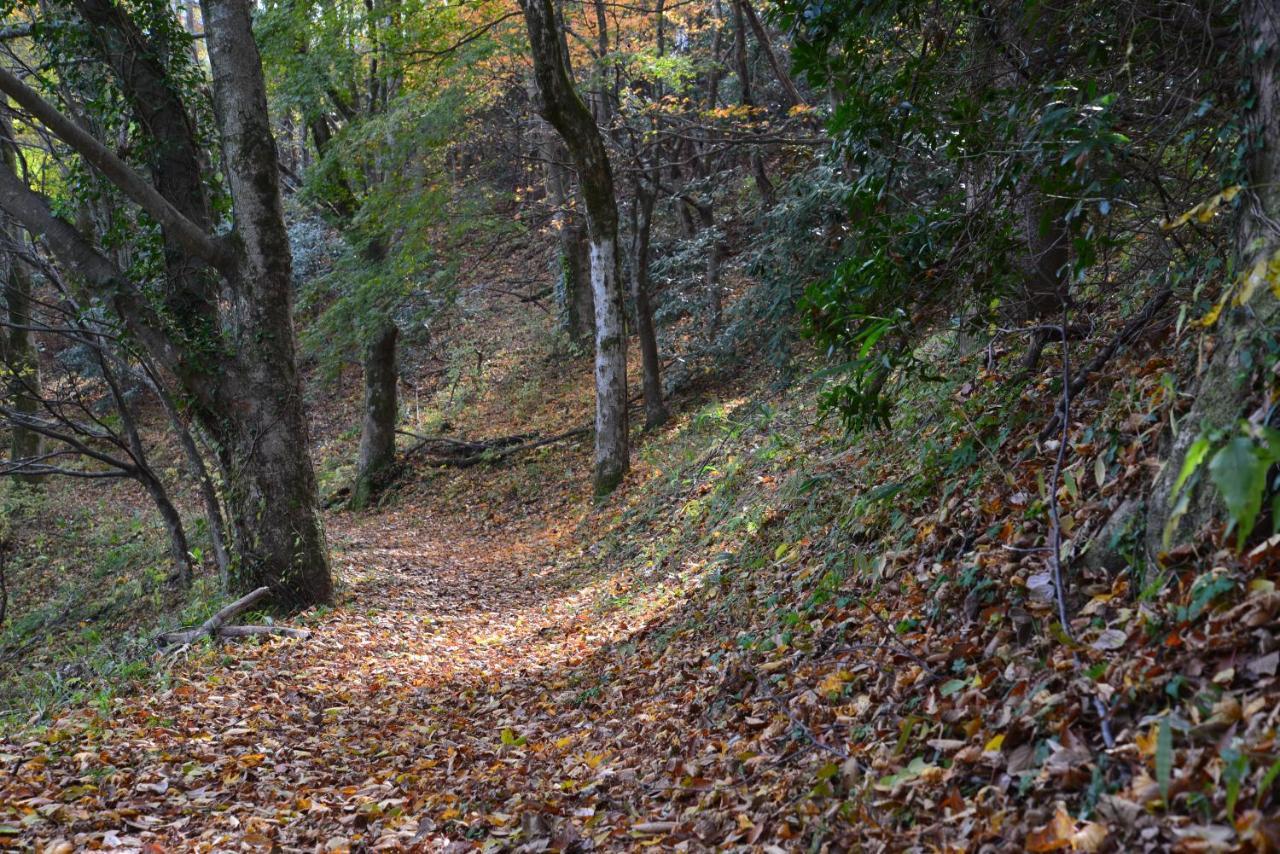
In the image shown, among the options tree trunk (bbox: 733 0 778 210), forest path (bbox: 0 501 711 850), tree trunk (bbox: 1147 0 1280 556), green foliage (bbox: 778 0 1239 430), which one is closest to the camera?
tree trunk (bbox: 1147 0 1280 556)

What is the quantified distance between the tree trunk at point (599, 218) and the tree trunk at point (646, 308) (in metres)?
2.55

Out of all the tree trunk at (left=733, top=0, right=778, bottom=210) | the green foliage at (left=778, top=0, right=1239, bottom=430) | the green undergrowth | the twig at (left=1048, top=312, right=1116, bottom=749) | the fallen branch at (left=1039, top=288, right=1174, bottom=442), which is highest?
the tree trunk at (left=733, top=0, right=778, bottom=210)

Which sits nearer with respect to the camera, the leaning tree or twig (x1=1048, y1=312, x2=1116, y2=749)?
twig (x1=1048, y1=312, x2=1116, y2=749)

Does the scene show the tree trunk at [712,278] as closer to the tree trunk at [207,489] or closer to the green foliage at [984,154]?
the tree trunk at [207,489]

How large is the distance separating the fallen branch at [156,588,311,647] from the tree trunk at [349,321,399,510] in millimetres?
8821

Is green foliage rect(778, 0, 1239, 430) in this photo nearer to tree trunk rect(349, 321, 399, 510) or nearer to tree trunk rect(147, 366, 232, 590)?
tree trunk rect(147, 366, 232, 590)

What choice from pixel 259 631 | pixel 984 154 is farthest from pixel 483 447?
pixel 984 154

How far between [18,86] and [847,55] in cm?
566

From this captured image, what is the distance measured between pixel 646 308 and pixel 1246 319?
12.2 meters

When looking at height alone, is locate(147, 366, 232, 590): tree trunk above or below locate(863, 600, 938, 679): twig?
above

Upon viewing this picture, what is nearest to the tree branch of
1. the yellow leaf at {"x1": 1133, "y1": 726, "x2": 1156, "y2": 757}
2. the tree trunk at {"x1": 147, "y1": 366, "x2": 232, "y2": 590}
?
the tree trunk at {"x1": 147, "y1": 366, "x2": 232, "y2": 590}

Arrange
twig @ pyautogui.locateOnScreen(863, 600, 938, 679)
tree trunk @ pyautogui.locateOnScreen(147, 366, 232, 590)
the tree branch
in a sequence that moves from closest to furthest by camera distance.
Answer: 1. twig @ pyautogui.locateOnScreen(863, 600, 938, 679)
2. the tree branch
3. tree trunk @ pyautogui.locateOnScreen(147, 366, 232, 590)

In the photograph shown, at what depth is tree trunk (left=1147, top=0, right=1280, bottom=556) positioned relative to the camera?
2885 millimetres

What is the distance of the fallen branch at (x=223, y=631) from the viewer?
7.11 metres
